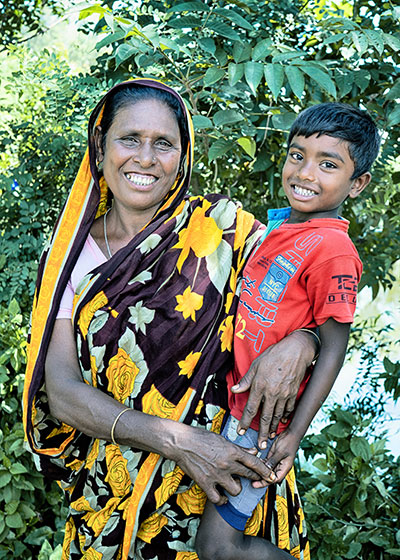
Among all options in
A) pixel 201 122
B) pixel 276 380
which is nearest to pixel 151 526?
pixel 276 380

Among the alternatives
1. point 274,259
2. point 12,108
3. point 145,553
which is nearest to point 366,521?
point 145,553

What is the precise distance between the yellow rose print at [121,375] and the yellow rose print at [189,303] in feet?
0.65

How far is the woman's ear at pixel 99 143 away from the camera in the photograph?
196cm

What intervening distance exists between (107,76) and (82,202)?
129 cm

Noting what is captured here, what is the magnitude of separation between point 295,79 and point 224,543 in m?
1.51

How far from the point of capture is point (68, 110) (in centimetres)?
321

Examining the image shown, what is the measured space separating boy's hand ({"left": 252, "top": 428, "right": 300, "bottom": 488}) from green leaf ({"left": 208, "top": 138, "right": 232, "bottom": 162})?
48.2 inches

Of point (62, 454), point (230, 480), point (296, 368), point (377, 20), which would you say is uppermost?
point (377, 20)

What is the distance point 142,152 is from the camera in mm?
1832

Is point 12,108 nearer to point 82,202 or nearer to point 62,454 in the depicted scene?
point 82,202

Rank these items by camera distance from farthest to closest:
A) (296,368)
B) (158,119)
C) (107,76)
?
(107,76)
(158,119)
(296,368)

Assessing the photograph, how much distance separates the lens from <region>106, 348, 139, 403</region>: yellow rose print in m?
1.77

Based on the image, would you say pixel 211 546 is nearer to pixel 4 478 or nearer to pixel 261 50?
pixel 4 478

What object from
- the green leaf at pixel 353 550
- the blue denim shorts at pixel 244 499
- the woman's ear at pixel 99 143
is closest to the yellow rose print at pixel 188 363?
the blue denim shorts at pixel 244 499
